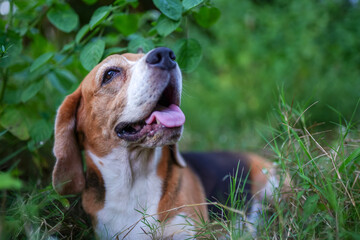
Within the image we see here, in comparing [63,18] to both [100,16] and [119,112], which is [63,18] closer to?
[100,16]

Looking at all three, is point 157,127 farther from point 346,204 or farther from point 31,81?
point 31,81

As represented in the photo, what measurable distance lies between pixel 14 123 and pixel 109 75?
1.04 m

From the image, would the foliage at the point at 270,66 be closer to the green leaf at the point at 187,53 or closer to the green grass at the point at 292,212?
the green leaf at the point at 187,53

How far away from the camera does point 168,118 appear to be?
2180mm

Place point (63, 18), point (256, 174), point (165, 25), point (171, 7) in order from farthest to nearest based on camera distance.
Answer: point (256, 174), point (63, 18), point (165, 25), point (171, 7)

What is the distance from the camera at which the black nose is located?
7.10 ft

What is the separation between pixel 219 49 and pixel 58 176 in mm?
4336

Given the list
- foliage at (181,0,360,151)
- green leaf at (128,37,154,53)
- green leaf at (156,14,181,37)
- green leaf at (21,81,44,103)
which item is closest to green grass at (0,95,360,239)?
green leaf at (21,81,44,103)

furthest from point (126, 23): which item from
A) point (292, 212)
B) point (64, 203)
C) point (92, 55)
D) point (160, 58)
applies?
point (292, 212)

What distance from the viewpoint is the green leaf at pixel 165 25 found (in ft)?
8.33

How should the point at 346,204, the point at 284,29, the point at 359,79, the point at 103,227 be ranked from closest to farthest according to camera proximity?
the point at 346,204 < the point at 103,227 < the point at 359,79 < the point at 284,29

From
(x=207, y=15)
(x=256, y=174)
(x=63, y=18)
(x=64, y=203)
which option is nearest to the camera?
(x=64, y=203)

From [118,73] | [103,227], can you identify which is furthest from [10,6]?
[103,227]

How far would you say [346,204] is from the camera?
6.60 feet
